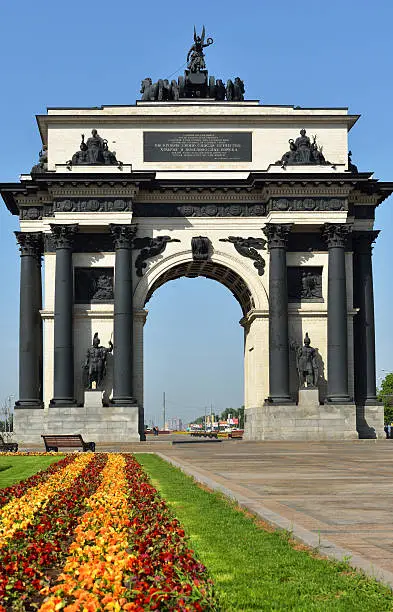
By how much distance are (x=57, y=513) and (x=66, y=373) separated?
4211cm

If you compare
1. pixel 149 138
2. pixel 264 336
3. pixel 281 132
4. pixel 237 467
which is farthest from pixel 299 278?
pixel 237 467

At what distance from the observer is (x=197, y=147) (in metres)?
60.3

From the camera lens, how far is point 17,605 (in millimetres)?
8320

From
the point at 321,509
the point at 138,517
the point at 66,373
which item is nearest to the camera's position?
the point at 138,517

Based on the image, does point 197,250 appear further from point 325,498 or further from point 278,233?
point 325,498

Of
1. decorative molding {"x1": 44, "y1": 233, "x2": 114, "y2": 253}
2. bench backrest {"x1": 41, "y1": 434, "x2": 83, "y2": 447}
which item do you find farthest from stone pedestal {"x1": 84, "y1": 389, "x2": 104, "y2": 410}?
bench backrest {"x1": 41, "y1": 434, "x2": 83, "y2": 447}

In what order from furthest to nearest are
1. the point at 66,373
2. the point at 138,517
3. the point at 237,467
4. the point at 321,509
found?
1. the point at 66,373
2. the point at 237,467
3. the point at 321,509
4. the point at 138,517

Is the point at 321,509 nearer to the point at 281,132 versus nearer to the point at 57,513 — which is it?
the point at 57,513

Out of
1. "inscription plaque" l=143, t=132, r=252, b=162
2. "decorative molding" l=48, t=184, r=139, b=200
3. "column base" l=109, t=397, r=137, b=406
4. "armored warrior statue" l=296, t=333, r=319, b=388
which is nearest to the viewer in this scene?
"column base" l=109, t=397, r=137, b=406

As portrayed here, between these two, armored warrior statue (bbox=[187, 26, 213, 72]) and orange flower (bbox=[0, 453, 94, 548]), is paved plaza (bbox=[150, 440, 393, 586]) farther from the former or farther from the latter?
armored warrior statue (bbox=[187, 26, 213, 72])

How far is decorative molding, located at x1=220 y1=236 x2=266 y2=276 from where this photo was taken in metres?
58.9

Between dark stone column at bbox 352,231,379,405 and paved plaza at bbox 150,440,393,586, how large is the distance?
27.6 m

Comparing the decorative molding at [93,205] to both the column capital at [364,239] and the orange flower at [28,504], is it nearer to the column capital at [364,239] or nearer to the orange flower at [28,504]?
the column capital at [364,239]

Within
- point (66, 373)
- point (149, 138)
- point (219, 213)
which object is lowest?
point (66, 373)
